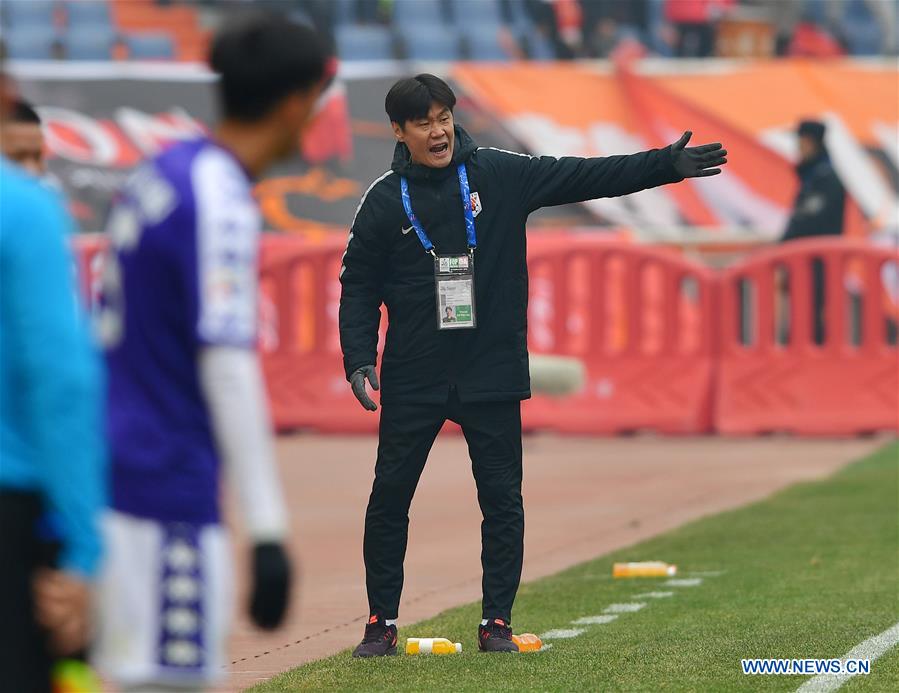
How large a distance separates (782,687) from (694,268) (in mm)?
12002

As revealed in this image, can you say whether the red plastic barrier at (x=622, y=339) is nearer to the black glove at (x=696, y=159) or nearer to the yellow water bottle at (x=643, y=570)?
the yellow water bottle at (x=643, y=570)

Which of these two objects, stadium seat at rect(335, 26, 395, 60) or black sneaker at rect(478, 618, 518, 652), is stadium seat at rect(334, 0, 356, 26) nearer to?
stadium seat at rect(335, 26, 395, 60)

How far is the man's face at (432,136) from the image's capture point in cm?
728

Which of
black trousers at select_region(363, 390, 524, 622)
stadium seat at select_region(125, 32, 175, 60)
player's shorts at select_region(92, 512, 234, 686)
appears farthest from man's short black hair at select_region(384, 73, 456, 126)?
stadium seat at select_region(125, 32, 175, 60)

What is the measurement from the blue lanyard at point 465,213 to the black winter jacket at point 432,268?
2 centimetres

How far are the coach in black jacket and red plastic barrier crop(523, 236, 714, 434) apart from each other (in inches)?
418

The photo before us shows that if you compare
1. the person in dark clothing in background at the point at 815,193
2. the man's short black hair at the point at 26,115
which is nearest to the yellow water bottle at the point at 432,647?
the man's short black hair at the point at 26,115

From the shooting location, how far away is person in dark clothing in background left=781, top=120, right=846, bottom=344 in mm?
19422

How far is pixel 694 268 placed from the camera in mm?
18422

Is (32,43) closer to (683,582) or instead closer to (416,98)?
(683,582)

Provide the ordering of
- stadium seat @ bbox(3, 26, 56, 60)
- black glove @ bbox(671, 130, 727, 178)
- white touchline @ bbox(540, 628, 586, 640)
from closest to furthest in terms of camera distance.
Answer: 1. black glove @ bbox(671, 130, 727, 178)
2. white touchline @ bbox(540, 628, 586, 640)
3. stadium seat @ bbox(3, 26, 56, 60)

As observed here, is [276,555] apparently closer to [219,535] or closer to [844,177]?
[219,535]

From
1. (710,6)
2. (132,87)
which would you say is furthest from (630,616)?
(710,6)

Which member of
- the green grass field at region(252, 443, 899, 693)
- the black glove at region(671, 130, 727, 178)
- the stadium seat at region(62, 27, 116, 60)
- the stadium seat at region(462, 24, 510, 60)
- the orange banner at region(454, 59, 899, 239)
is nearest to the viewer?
the green grass field at region(252, 443, 899, 693)
